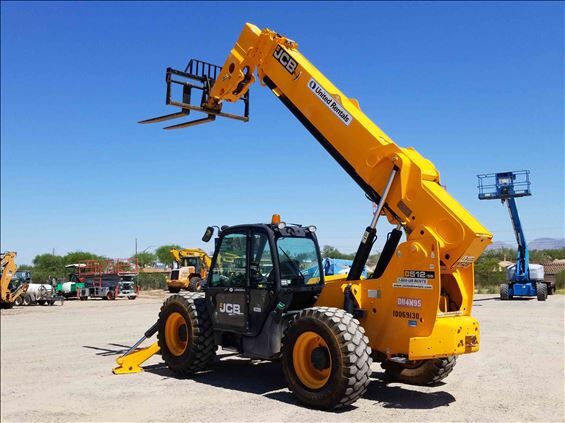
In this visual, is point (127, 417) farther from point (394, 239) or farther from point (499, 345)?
point (499, 345)

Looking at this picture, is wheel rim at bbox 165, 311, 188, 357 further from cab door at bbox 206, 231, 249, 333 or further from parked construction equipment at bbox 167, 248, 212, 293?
parked construction equipment at bbox 167, 248, 212, 293

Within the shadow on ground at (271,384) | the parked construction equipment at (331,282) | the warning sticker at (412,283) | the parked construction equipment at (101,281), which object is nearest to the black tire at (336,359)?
the parked construction equipment at (331,282)

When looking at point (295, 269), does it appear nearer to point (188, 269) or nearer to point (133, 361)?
point (133, 361)

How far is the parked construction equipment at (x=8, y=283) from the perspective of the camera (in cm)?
2634

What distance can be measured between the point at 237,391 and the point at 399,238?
3096mm

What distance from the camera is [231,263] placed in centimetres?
870

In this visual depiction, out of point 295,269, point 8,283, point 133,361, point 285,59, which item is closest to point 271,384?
point 295,269

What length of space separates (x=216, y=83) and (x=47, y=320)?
13.1 meters

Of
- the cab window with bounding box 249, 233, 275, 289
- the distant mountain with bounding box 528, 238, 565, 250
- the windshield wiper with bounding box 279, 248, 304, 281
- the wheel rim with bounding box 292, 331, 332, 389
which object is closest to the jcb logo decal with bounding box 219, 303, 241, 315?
the cab window with bounding box 249, 233, 275, 289

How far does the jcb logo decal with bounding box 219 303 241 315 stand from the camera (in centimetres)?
830

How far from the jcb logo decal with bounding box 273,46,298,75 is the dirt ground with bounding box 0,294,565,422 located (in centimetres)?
483

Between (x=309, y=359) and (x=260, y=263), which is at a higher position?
(x=260, y=263)

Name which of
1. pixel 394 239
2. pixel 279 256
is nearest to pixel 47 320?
pixel 279 256

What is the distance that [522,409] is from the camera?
6730 mm
